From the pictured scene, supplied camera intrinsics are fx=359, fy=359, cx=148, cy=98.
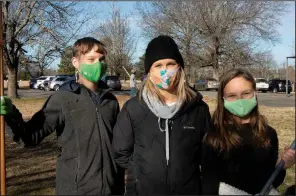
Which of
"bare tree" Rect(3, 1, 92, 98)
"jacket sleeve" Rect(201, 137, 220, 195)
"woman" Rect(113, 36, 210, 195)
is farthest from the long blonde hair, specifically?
"bare tree" Rect(3, 1, 92, 98)

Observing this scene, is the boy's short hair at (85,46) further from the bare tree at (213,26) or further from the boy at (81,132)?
the bare tree at (213,26)

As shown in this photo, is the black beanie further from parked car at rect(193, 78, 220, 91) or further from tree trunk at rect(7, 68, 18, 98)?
parked car at rect(193, 78, 220, 91)

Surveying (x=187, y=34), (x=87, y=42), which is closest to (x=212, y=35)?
(x=187, y=34)

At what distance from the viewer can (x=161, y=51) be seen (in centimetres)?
254

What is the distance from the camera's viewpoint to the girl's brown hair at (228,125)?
2361 millimetres

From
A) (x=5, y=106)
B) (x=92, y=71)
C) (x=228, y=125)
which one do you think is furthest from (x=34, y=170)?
(x=228, y=125)

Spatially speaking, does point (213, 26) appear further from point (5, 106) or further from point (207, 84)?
point (5, 106)

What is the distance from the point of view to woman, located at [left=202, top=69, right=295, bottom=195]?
2297 millimetres

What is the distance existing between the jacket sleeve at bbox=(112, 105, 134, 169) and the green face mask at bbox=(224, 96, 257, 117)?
0.71 metres

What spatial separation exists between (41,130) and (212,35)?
26.6 m

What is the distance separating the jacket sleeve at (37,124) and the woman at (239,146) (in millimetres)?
1100

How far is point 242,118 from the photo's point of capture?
253cm

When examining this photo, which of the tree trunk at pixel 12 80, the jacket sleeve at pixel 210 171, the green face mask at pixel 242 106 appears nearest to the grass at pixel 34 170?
the green face mask at pixel 242 106

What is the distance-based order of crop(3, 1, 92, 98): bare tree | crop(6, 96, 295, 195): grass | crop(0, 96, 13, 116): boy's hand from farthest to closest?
crop(3, 1, 92, 98): bare tree
crop(6, 96, 295, 195): grass
crop(0, 96, 13, 116): boy's hand
